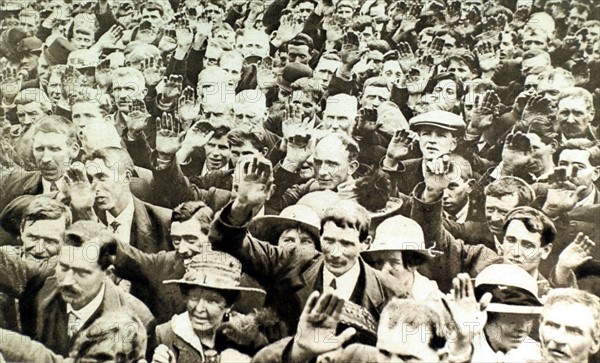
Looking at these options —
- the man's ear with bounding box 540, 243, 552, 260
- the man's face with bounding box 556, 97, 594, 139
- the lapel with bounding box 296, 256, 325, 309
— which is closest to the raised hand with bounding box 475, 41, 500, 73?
the man's face with bounding box 556, 97, 594, 139

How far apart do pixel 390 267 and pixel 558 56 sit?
4.53ft

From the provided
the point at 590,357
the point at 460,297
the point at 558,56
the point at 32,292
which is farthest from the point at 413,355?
the point at 32,292

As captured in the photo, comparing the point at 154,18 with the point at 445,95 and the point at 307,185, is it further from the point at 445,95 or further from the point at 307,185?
the point at 445,95

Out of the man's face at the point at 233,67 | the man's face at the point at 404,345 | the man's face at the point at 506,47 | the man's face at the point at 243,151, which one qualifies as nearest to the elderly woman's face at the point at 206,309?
the man's face at the point at 243,151

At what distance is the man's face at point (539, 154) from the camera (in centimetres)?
289

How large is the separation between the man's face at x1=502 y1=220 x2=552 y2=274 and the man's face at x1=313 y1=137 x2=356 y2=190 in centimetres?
83

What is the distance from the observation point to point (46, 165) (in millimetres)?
3064

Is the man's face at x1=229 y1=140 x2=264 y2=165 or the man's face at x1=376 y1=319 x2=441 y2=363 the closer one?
the man's face at x1=376 y1=319 x2=441 y2=363

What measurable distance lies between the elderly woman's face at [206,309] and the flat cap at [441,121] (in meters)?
1.30

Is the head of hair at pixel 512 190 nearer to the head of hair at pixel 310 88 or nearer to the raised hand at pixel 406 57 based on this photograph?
the raised hand at pixel 406 57

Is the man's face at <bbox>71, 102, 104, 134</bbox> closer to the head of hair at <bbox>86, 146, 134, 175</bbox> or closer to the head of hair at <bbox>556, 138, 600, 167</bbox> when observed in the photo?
the head of hair at <bbox>86, 146, 134, 175</bbox>

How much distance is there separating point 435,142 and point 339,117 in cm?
50

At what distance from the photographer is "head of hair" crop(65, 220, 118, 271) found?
9.69ft

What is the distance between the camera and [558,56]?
2.96 metres
